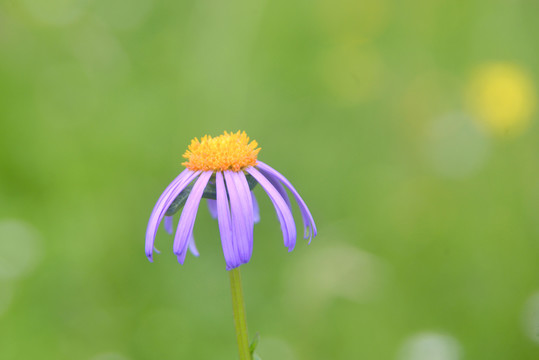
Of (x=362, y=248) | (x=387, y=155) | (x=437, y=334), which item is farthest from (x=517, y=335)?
(x=387, y=155)

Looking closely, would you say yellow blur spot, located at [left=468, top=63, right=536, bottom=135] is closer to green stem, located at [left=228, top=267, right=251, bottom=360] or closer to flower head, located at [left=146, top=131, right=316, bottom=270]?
flower head, located at [left=146, top=131, right=316, bottom=270]

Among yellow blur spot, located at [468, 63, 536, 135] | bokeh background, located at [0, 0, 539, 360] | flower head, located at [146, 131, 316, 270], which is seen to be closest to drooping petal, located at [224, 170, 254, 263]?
flower head, located at [146, 131, 316, 270]

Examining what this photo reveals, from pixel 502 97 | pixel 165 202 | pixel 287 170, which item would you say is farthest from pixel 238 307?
pixel 502 97

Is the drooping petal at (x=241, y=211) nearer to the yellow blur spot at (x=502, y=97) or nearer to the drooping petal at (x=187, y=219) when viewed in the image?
the drooping petal at (x=187, y=219)

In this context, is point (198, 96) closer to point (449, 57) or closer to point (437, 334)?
point (449, 57)

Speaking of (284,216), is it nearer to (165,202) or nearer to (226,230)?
(226,230)

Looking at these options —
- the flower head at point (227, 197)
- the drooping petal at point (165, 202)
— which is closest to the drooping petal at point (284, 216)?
the flower head at point (227, 197)

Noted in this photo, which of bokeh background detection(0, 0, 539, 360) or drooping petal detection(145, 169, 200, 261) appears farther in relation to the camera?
bokeh background detection(0, 0, 539, 360)
